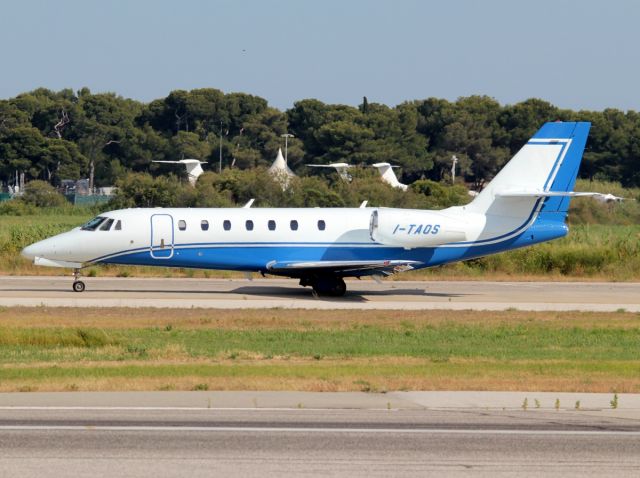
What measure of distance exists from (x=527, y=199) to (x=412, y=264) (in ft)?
12.5

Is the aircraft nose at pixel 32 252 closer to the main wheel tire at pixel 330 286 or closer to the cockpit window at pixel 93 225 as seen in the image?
the cockpit window at pixel 93 225

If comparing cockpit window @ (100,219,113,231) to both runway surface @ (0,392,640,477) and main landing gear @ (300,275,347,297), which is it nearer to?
main landing gear @ (300,275,347,297)

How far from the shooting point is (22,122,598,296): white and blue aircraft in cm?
3189

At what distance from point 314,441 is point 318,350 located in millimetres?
8750

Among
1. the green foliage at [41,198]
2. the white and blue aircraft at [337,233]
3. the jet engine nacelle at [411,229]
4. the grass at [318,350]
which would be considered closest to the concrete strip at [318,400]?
the grass at [318,350]

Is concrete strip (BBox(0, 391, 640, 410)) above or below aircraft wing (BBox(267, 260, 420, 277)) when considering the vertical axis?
below

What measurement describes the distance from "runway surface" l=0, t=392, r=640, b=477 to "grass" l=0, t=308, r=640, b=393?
1849 mm

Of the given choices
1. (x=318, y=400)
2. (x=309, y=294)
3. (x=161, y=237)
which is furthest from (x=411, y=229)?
(x=318, y=400)

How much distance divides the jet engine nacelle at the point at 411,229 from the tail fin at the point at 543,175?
4.30 feet

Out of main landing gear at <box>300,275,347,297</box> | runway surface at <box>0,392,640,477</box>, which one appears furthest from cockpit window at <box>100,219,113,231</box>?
runway surface at <box>0,392,640,477</box>

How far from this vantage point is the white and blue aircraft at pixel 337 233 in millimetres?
31891

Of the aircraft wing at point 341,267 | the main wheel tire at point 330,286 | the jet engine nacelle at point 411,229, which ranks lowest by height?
the main wheel tire at point 330,286

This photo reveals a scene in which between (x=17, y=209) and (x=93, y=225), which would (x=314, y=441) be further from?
(x=17, y=209)

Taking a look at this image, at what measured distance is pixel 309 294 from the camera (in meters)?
33.2
